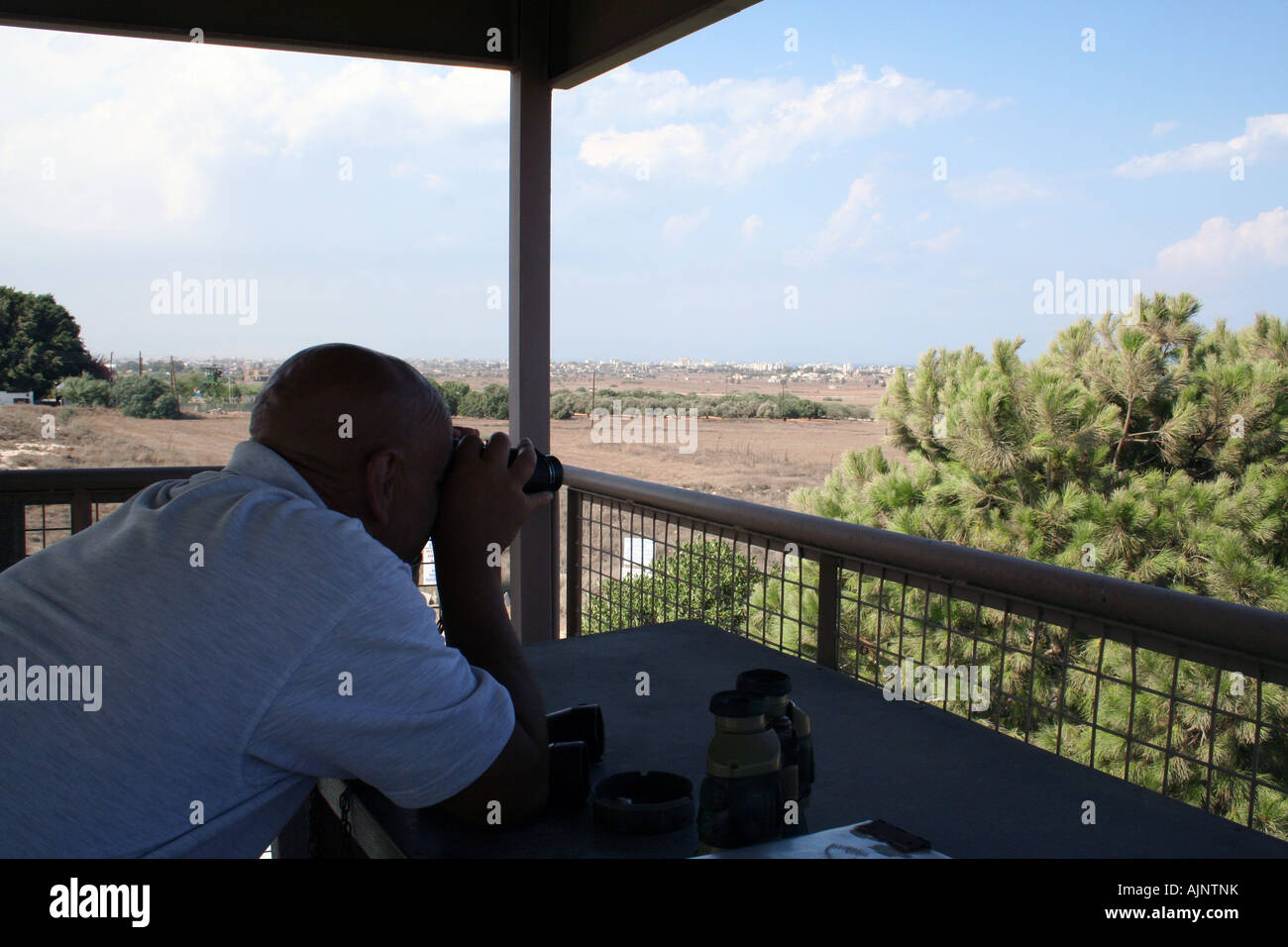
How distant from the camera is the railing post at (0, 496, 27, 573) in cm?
290

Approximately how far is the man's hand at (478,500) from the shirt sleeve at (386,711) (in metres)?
0.28

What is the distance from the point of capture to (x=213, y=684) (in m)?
0.93

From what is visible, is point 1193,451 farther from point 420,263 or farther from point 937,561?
point 420,263

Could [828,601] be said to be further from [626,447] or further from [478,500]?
[626,447]

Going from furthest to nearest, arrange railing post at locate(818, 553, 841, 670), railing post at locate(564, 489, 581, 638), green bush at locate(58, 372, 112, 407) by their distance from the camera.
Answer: green bush at locate(58, 372, 112, 407) → railing post at locate(564, 489, 581, 638) → railing post at locate(818, 553, 841, 670)

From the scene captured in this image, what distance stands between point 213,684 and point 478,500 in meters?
0.47

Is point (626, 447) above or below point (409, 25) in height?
below

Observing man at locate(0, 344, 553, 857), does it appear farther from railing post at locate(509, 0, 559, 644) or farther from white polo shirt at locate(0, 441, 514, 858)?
railing post at locate(509, 0, 559, 644)

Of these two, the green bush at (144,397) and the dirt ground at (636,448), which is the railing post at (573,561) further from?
the green bush at (144,397)

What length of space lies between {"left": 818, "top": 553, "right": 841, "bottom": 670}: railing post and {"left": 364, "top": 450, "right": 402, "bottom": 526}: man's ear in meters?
1.06

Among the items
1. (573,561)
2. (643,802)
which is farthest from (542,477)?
(573,561)

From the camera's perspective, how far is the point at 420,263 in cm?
2464

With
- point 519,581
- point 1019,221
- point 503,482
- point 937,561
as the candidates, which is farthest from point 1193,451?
point 1019,221

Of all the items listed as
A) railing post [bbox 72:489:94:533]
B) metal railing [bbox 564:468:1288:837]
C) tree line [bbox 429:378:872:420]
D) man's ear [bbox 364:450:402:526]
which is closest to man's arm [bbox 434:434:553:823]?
man's ear [bbox 364:450:402:526]
